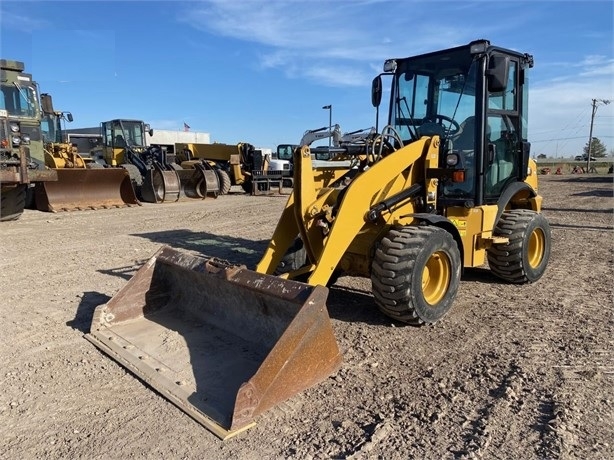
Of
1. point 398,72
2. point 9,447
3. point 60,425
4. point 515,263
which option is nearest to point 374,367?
point 60,425

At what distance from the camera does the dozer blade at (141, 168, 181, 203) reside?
631 inches

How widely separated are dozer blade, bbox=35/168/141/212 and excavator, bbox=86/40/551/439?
997cm

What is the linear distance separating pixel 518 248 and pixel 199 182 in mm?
13564

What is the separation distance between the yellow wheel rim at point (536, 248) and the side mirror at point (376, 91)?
255 centimetres

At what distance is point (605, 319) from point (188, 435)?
3993 mm

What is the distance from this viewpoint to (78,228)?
1048 cm

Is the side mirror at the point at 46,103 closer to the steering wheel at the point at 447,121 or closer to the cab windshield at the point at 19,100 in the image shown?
the cab windshield at the point at 19,100

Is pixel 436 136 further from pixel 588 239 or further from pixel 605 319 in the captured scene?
pixel 588 239

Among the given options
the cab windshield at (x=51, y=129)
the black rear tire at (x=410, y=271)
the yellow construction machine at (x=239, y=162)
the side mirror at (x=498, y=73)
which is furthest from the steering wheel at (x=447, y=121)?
the cab windshield at (x=51, y=129)

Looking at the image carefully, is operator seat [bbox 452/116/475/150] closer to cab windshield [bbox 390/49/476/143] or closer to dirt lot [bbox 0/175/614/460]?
cab windshield [bbox 390/49/476/143]

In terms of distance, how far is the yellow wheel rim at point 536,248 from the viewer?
6223 millimetres

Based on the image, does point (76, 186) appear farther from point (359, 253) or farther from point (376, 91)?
point (359, 253)

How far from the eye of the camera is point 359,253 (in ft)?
15.7

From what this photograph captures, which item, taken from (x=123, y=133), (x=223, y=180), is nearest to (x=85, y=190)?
(x=223, y=180)
